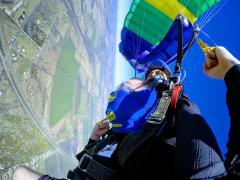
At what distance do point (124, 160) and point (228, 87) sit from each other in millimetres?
829

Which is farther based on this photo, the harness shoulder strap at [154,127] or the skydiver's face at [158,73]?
the skydiver's face at [158,73]

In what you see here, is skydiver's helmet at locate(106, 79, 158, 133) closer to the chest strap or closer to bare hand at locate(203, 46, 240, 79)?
the chest strap

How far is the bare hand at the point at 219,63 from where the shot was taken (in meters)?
1.41

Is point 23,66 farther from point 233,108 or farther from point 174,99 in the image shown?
point 233,108

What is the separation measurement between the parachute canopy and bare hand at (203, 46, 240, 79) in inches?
109

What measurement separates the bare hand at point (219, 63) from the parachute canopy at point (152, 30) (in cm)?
276

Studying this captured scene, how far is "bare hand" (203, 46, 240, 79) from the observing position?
4.62 feet

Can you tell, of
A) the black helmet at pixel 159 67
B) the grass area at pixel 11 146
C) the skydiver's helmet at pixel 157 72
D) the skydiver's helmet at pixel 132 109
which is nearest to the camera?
the skydiver's helmet at pixel 132 109

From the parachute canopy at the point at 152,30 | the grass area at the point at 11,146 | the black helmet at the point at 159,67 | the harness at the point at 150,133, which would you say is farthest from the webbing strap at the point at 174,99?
the grass area at the point at 11,146

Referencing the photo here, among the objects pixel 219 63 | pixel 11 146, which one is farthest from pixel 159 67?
pixel 11 146

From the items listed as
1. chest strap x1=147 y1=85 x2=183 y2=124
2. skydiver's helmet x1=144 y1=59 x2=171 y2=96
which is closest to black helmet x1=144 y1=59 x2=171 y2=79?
skydiver's helmet x1=144 y1=59 x2=171 y2=96

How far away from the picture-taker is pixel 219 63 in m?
1.49

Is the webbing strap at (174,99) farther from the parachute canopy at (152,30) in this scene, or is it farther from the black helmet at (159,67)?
the parachute canopy at (152,30)

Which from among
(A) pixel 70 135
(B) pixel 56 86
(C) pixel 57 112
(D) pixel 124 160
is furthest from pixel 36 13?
(A) pixel 70 135
